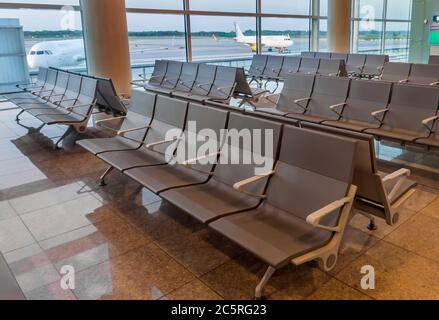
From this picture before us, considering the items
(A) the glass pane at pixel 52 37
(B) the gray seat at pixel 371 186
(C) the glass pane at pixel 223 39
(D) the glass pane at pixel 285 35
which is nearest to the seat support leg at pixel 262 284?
(B) the gray seat at pixel 371 186

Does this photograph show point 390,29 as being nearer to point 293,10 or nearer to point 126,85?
point 293,10

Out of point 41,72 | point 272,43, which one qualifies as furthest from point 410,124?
point 272,43

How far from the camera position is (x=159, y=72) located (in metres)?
7.50

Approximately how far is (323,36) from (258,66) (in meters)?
5.18

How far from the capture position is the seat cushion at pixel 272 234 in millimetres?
1825

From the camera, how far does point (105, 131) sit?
18.0 ft

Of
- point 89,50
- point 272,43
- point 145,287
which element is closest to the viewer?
point 145,287

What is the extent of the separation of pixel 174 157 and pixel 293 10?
971 cm

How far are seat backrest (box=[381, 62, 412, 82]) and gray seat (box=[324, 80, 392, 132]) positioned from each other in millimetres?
2796

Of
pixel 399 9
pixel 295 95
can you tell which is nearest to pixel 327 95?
pixel 295 95

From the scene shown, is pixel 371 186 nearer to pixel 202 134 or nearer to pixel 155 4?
pixel 202 134

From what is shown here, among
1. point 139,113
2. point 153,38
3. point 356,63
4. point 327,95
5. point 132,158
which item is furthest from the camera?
point 153,38

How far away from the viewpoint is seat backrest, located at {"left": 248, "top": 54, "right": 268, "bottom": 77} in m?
8.40
